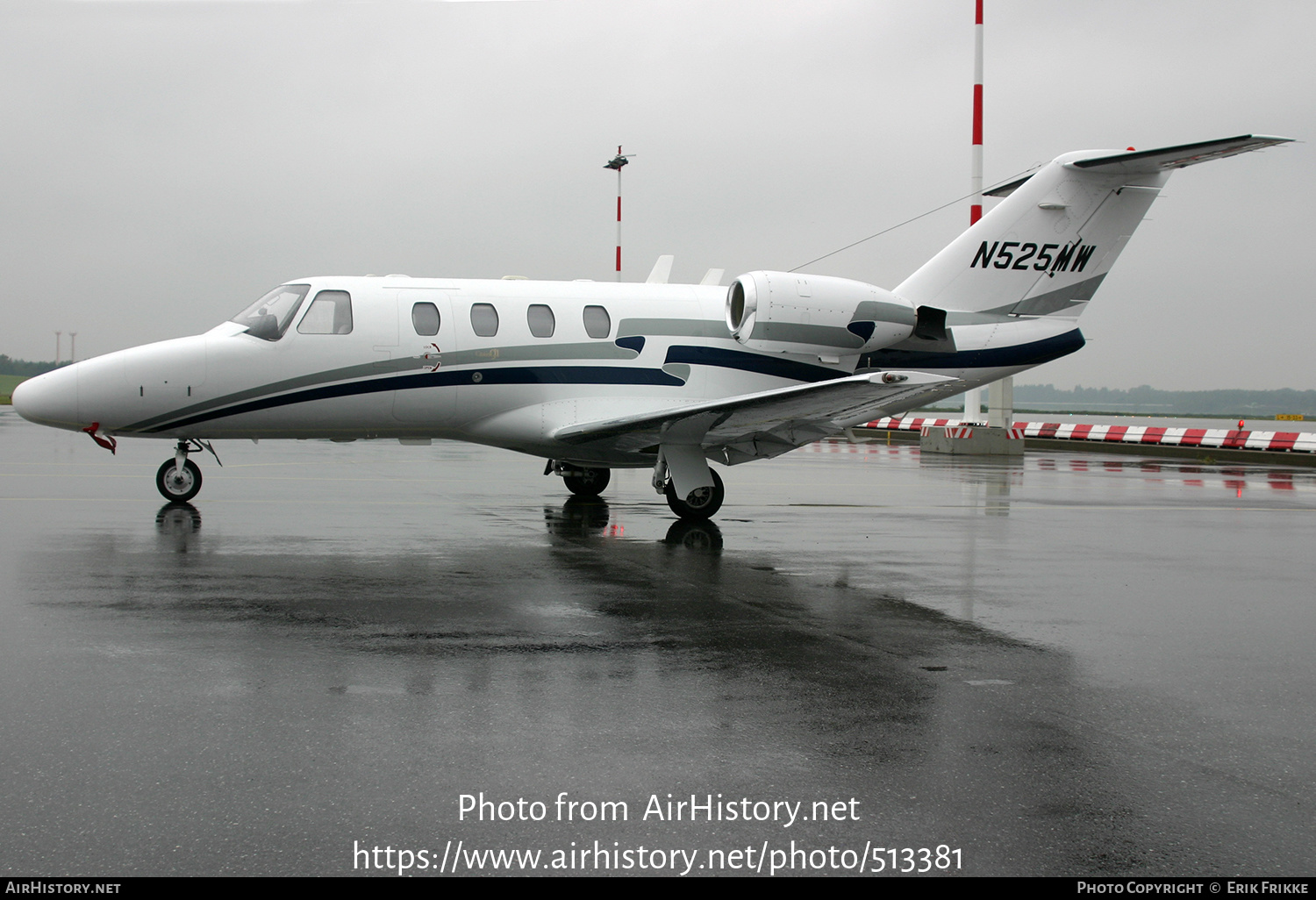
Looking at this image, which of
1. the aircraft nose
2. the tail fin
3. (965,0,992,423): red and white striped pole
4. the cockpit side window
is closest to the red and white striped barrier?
(965,0,992,423): red and white striped pole

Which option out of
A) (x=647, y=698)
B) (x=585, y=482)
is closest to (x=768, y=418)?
(x=585, y=482)

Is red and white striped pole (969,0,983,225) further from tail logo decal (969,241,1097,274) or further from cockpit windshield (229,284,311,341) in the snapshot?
cockpit windshield (229,284,311,341)

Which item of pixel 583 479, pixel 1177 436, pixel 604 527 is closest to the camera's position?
pixel 604 527

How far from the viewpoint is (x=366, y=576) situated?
8703 millimetres

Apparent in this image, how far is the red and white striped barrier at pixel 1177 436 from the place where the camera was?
94.4 feet

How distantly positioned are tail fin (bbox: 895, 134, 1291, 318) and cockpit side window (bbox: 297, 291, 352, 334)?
25.6 ft

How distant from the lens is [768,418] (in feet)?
40.1

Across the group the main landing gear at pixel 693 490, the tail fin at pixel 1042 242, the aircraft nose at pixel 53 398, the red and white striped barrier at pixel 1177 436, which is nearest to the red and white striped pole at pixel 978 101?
the red and white striped barrier at pixel 1177 436

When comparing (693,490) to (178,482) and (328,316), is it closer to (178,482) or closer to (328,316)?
(328,316)

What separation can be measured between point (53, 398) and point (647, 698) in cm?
1033

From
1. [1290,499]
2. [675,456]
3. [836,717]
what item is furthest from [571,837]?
[1290,499]

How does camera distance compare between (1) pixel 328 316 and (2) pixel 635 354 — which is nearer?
(1) pixel 328 316

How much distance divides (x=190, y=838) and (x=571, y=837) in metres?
1.25

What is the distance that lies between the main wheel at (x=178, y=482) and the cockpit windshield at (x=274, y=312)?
6.87ft
